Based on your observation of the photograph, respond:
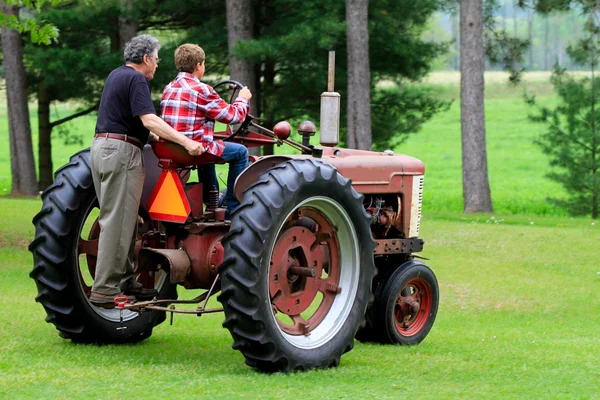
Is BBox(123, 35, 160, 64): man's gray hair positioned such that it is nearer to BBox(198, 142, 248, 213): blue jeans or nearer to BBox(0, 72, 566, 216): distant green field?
BBox(198, 142, 248, 213): blue jeans

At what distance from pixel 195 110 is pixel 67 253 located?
1384 millimetres

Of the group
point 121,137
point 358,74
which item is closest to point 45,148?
point 358,74

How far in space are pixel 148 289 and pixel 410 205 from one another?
235cm

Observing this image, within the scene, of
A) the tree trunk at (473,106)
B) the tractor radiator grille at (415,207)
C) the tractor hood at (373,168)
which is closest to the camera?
the tractor hood at (373,168)

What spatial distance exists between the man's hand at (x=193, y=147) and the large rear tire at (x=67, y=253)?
3.17 feet

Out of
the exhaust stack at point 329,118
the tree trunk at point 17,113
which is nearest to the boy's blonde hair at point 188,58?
the exhaust stack at point 329,118

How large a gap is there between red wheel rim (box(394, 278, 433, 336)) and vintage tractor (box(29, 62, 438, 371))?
99 centimetres

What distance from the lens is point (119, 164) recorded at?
6723 mm

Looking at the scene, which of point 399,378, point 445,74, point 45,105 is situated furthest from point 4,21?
point 445,74

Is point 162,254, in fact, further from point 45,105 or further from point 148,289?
point 45,105

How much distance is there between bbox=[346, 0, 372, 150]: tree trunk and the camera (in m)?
21.2

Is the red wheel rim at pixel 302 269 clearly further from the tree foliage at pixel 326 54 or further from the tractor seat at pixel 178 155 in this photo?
the tree foliage at pixel 326 54

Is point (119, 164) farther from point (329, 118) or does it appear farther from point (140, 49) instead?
point (329, 118)

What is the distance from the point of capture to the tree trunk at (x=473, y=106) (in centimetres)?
2039
